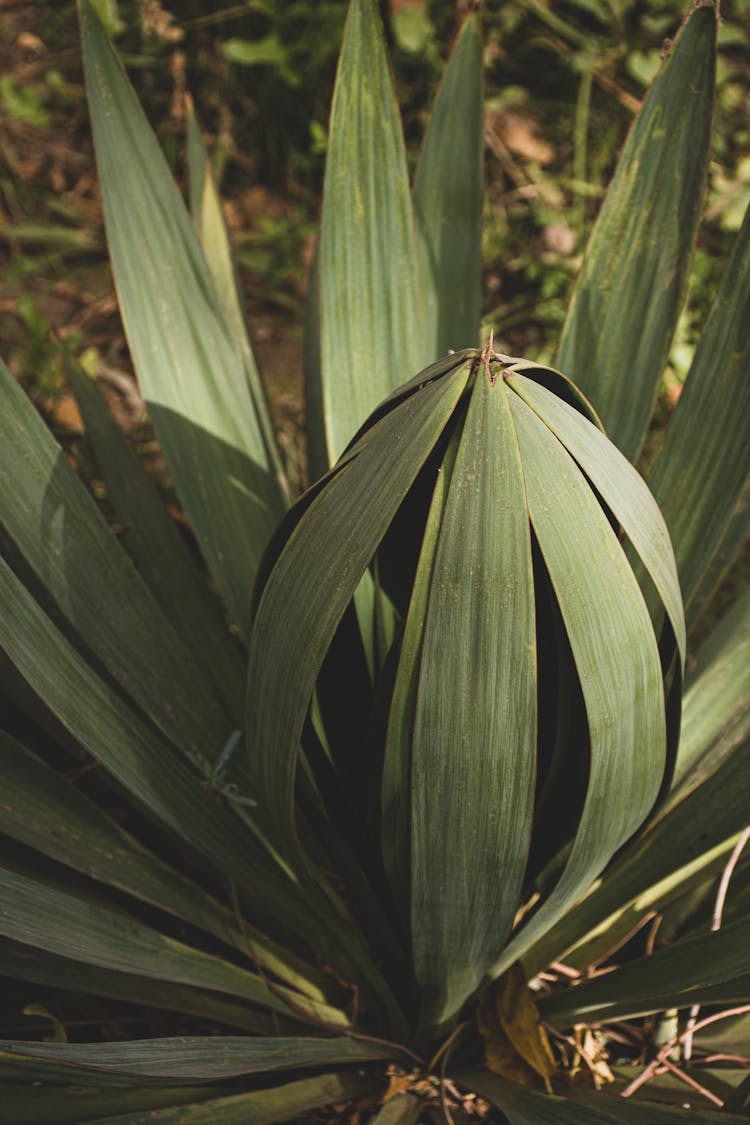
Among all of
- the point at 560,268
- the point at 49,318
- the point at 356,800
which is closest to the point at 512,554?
the point at 356,800

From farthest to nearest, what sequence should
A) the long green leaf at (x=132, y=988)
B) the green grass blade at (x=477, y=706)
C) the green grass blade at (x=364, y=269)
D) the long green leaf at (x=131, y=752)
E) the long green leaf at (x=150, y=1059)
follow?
the green grass blade at (x=364, y=269)
the long green leaf at (x=132, y=988)
the long green leaf at (x=131, y=752)
the long green leaf at (x=150, y=1059)
the green grass blade at (x=477, y=706)

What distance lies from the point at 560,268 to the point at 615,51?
614 mm

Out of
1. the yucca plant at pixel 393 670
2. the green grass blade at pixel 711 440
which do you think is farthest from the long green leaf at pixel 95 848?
the green grass blade at pixel 711 440

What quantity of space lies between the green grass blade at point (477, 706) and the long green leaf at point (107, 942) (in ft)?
0.74

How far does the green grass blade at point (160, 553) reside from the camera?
1.33 m

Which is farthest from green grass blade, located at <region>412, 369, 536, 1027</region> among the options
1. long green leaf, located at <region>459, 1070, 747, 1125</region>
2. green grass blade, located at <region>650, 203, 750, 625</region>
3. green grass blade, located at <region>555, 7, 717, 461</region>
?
green grass blade, located at <region>555, 7, 717, 461</region>

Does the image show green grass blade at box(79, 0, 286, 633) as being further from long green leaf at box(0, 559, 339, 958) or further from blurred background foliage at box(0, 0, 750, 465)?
blurred background foliage at box(0, 0, 750, 465)

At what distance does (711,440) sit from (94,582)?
0.68 meters

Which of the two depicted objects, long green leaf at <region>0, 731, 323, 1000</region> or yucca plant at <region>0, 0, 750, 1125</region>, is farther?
long green leaf at <region>0, 731, 323, 1000</region>

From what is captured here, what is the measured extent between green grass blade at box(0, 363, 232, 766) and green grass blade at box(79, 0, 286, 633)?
0.41 feet

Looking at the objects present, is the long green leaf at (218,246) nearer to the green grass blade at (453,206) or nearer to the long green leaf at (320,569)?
the green grass blade at (453,206)

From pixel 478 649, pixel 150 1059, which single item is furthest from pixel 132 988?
pixel 478 649

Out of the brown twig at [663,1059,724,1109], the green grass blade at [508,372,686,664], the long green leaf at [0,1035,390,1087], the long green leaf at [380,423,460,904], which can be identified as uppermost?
the green grass blade at [508,372,686,664]

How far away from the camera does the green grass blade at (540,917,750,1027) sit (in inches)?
36.8
